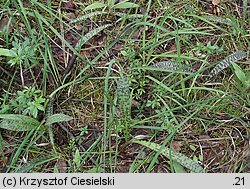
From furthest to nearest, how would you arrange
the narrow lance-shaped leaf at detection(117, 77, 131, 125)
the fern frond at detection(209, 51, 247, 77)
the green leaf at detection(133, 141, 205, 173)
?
the fern frond at detection(209, 51, 247, 77)
the narrow lance-shaped leaf at detection(117, 77, 131, 125)
the green leaf at detection(133, 141, 205, 173)

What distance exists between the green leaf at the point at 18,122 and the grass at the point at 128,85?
20 mm

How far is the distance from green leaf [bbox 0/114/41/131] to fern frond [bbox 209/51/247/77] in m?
0.94

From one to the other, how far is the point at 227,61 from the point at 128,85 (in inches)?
21.5

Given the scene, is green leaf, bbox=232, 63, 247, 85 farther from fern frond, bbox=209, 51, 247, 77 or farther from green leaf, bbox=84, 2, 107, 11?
green leaf, bbox=84, 2, 107, 11

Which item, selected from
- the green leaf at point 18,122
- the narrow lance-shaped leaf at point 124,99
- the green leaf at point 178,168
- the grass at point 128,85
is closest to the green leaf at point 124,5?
the grass at point 128,85

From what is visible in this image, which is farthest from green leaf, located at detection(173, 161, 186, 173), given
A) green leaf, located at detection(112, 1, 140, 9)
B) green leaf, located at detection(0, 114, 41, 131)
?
green leaf, located at detection(112, 1, 140, 9)

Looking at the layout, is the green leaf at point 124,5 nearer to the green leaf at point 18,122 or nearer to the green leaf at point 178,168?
the green leaf at point 18,122

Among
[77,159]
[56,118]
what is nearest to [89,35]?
[56,118]

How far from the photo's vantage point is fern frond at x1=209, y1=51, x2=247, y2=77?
223 centimetres

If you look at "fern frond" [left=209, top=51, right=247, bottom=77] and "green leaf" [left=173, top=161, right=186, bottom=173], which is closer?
"green leaf" [left=173, top=161, right=186, bottom=173]

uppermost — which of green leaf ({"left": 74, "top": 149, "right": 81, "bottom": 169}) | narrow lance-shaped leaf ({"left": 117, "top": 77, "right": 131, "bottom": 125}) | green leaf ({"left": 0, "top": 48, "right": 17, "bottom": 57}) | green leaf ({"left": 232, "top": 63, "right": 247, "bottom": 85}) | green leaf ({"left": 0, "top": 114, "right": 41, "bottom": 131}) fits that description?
green leaf ({"left": 0, "top": 48, "right": 17, "bottom": 57})

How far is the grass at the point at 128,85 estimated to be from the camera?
2023 millimetres
